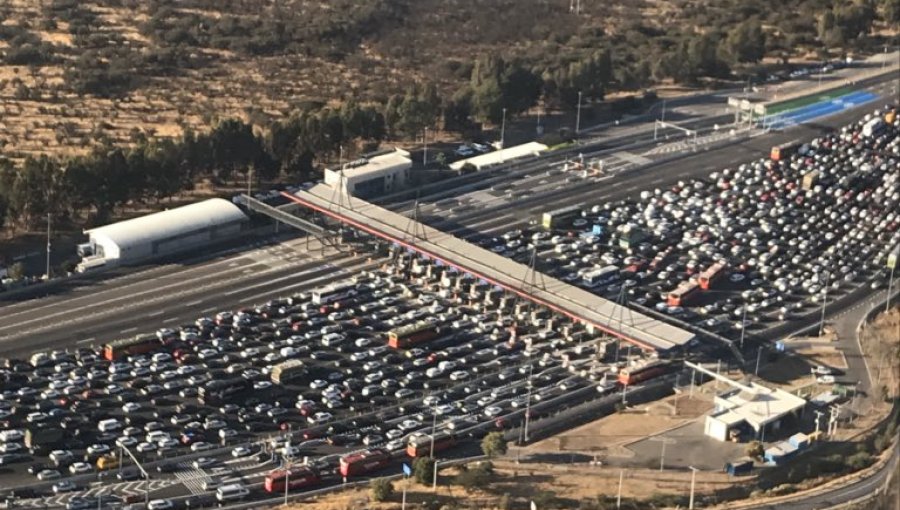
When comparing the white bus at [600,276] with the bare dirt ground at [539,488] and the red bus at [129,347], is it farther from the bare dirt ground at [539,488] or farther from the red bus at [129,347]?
the red bus at [129,347]

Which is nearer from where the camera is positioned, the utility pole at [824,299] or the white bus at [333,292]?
the white bus at [333,292]

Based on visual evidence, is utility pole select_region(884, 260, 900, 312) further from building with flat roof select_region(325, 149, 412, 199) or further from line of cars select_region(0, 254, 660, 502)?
building with flat roof select_region(325, 149, 412, 199)

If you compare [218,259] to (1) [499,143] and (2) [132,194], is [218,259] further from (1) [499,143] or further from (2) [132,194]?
(1) [499,143]

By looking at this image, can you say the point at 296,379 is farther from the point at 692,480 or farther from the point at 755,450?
the point at 755,450

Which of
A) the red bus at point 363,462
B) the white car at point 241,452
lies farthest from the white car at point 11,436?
the red bus at point 363,462

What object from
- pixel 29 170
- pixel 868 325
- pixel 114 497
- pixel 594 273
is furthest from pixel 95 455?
pixel 868 325
